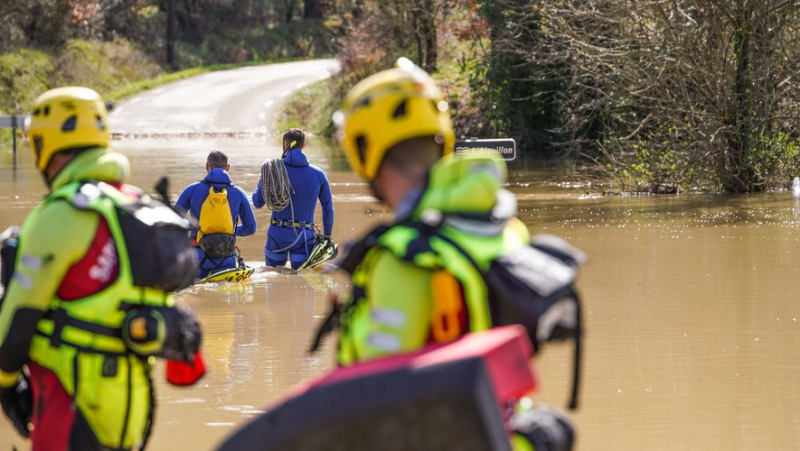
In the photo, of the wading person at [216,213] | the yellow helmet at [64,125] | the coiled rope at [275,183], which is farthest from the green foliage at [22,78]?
the yellow helmet at [64,125]

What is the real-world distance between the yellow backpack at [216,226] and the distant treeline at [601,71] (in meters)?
9.10

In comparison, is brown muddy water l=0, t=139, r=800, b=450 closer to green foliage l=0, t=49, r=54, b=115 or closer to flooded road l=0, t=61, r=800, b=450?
flooded road l=0, t=61, r=800, b=450

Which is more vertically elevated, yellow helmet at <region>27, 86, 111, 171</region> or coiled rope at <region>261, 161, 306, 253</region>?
yellow helmet at <region>27, 86, 111, 171</region>

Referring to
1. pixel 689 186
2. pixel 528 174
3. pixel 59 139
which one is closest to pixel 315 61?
pixel 528 174

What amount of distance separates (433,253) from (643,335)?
6765mm

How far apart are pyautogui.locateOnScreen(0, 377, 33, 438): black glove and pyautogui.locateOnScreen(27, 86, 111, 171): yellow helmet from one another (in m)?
0.74

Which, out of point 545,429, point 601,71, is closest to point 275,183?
point 545,429

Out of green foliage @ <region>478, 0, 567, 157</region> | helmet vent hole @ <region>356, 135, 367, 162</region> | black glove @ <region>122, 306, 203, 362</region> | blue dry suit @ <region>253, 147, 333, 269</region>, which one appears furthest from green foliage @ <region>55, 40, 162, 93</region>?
helmet vent hole @ <region>356, 135, 367, 162</region>

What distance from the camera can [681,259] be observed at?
44.2ft

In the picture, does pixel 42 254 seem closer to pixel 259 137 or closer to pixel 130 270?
pixel 130 270

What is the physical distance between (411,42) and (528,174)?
667 inches

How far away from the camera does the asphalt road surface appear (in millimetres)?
42594

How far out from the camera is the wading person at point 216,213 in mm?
12375

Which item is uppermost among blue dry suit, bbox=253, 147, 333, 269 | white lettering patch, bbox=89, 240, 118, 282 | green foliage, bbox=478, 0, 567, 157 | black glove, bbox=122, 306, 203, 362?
white lettering patch, bbox=89, 240, 118, 282
